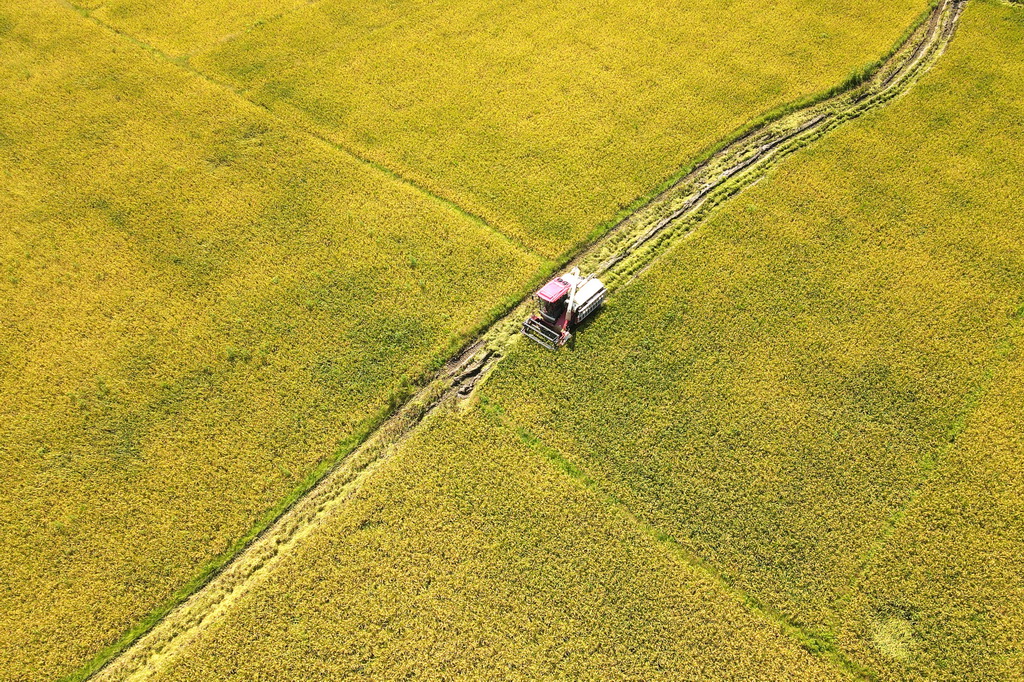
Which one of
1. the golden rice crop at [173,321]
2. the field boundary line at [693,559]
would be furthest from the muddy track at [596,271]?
the field boundary line at [693,559]

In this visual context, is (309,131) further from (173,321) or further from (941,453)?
(941,453)

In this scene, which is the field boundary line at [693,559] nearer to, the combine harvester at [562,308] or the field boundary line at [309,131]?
the combine harvester at [562,308]

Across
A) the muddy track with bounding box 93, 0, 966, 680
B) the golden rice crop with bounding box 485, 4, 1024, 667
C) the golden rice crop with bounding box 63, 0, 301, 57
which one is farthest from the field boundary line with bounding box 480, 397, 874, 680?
the golden rice crop with bounding box 63, 0, 301, 57

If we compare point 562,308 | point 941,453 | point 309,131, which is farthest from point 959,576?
point 309,131

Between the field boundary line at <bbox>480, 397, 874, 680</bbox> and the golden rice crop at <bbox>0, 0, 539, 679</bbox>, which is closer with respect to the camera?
the field boundary line at <bbox>480, 397, 874, 680</bbox>

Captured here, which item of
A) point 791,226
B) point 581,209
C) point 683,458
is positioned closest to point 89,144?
point 581,209

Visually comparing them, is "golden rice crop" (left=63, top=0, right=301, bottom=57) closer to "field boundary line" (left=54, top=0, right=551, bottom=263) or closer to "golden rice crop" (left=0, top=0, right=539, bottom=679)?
"field boundary line" (left=54, top=0, right=551, bottom=263)
